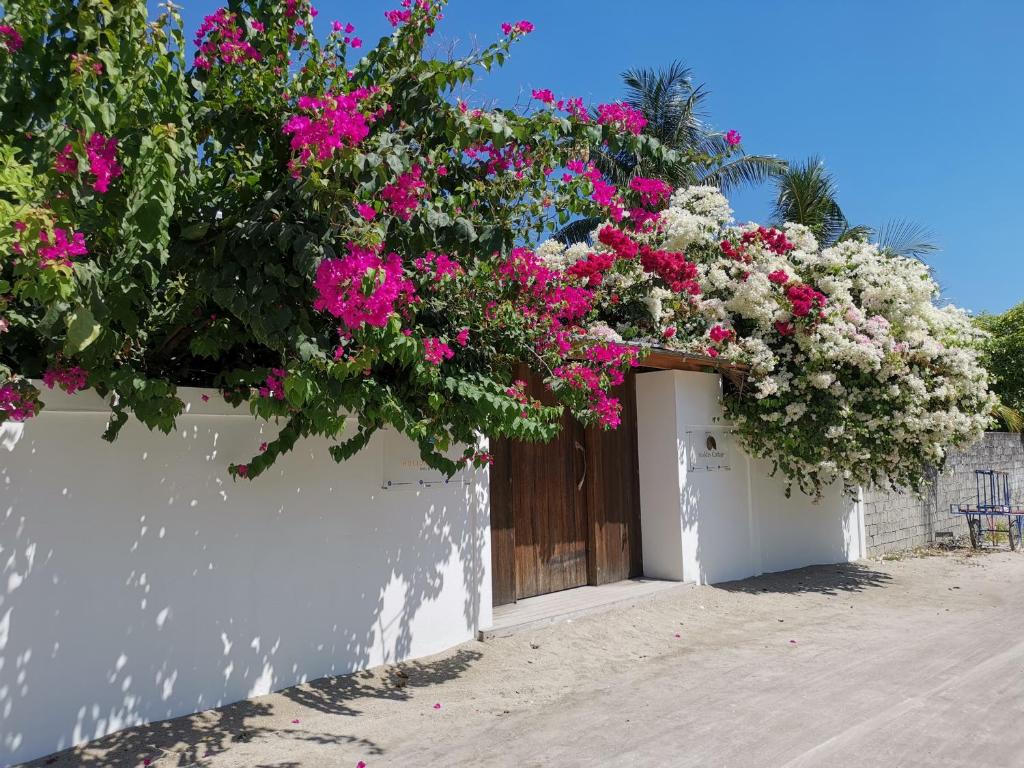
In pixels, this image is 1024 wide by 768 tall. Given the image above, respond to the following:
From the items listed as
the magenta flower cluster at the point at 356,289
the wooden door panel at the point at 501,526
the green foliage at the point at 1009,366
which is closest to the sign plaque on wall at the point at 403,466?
the wooden door panel at the point at 501,526

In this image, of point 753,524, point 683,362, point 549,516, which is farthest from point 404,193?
point 753,524

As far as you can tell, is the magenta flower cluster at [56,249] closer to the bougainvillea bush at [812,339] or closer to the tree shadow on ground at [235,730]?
the tree shadow on ground at [235,730]

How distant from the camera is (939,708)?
14.5ft

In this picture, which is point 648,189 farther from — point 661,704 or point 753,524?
point 753,524

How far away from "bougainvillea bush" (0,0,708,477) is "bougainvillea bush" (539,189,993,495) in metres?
3.29

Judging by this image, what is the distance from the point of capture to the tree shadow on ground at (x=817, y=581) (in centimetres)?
823

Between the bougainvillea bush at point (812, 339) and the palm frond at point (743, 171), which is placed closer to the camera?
the bougainvillea bush at point (812, 339)

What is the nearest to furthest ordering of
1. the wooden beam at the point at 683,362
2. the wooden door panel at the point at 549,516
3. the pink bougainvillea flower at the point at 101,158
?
1. the pink bougainvillea flower at the point at 101,158
2. the wooden door panel at the point at 549,516
3. the wooden beam at the point at 683,362

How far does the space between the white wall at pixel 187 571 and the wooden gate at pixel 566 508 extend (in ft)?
3.83

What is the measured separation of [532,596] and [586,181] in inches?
160

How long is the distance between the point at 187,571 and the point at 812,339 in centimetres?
657

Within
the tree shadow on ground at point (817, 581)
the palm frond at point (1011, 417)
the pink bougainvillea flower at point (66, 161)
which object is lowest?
the tree shadow on ground at point (817, 581)

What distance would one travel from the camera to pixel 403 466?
550 cm

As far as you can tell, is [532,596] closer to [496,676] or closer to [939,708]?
[496,676]
